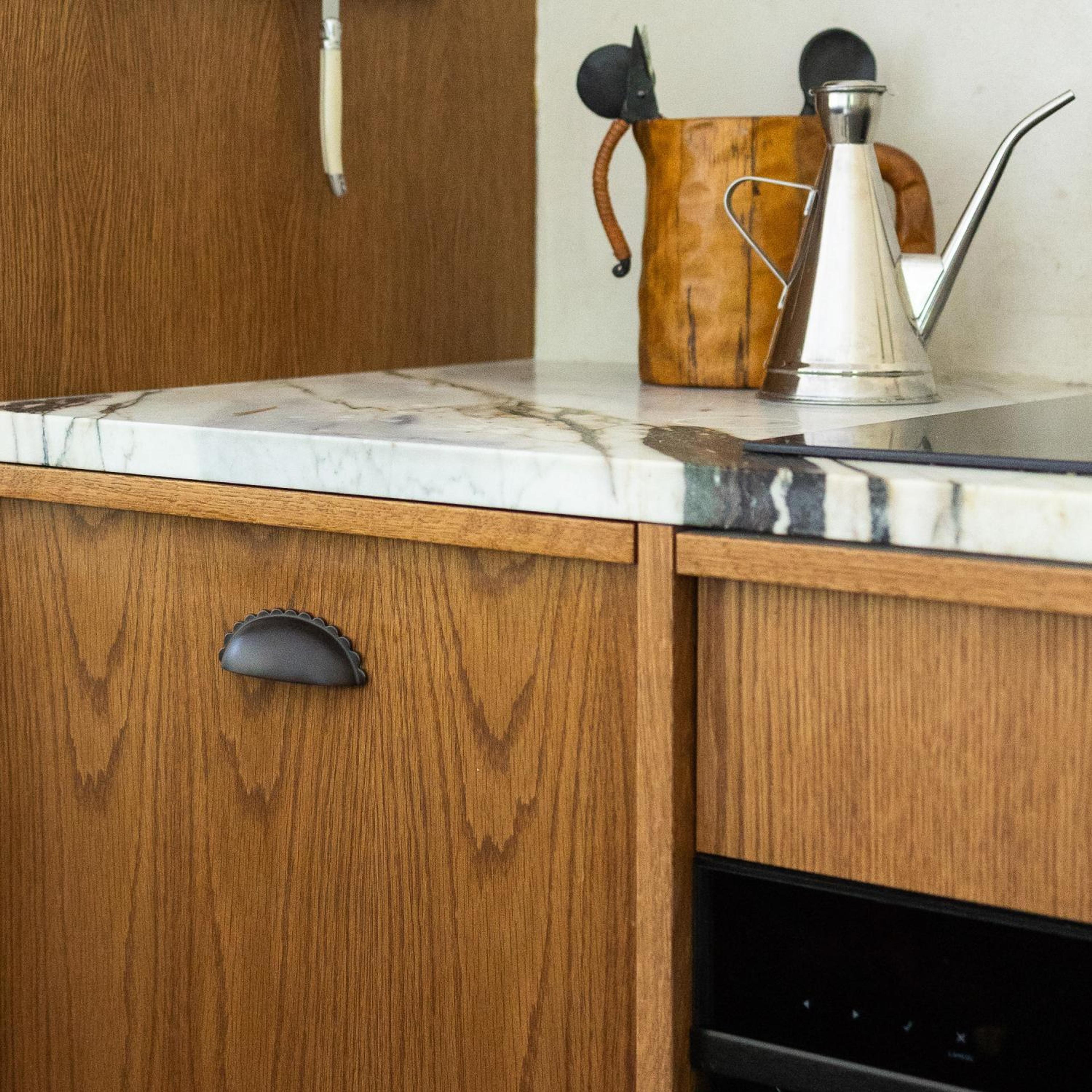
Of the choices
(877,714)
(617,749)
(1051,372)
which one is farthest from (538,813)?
(1051,372)

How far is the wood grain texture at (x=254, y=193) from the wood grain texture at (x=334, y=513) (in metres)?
0.17

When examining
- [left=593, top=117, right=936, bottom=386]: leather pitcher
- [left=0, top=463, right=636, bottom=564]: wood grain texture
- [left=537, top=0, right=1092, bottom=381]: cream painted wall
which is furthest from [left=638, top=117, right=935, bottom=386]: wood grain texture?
[left=0, top=463, right=636, bottom=564]: wood grain texture

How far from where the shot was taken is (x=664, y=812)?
750 mm

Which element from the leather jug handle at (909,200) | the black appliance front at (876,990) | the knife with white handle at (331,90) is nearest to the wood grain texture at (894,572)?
the black appliance front at (876,990)

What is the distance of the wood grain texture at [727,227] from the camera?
3.87 ft

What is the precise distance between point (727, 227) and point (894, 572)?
0.60 metres

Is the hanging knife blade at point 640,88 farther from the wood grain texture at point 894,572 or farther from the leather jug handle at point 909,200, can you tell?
the wood grain texture at point 894,572

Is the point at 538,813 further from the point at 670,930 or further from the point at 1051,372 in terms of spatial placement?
the point at 1051,372

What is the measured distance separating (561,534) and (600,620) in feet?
0.17

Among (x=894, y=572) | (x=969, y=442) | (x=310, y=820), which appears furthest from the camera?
(x=310, y=820)

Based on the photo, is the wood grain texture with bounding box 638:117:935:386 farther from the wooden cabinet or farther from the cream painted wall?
the wooden cabinet

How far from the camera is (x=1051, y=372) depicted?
1.29m

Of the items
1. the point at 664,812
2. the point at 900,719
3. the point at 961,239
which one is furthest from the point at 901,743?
the point at 961,239

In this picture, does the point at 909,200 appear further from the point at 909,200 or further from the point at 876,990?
the point at 876,990
